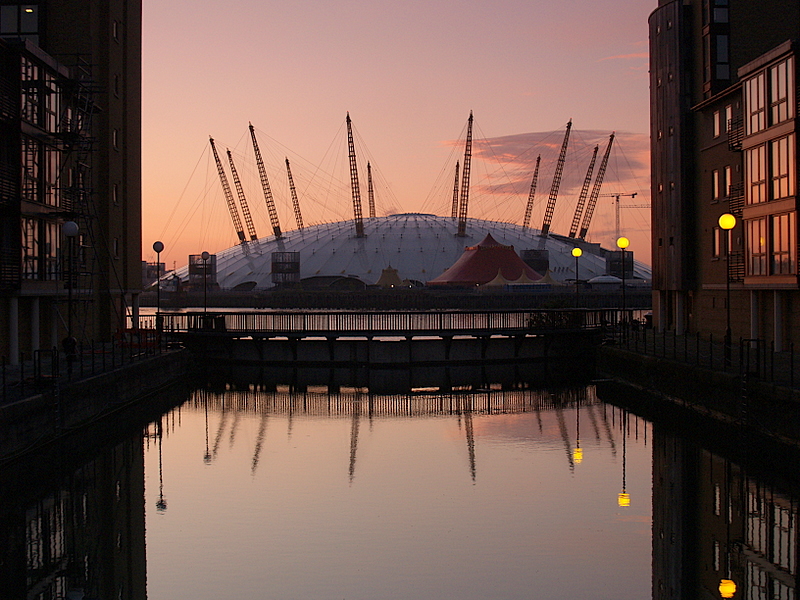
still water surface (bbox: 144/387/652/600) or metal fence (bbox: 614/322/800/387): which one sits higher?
metal fence (bbox: 614/322/800/387)

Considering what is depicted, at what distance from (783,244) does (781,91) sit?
20.6 feet

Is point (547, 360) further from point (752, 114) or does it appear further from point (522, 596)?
point (522, 596)

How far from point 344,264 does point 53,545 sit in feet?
471

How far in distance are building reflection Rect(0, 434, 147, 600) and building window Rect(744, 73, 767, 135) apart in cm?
2929

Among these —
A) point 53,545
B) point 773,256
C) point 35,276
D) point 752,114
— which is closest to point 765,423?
point 773,256

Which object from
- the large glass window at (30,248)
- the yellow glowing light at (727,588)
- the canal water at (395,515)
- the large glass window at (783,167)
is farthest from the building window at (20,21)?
the yellow glowing light at (727,588)

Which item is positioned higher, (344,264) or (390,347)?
(344,264)

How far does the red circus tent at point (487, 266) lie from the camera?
460 ft

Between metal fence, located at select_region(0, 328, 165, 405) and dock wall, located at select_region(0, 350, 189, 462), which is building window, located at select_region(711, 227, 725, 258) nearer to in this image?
dock wall, located at select_region(0, 350, 189, 462)

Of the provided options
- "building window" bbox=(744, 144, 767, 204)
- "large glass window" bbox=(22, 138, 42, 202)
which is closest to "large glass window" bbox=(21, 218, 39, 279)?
"large glass window" bbox=(22, 138, 42, 202)

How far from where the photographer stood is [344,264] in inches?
6447

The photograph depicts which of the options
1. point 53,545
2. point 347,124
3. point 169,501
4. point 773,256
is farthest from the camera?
point 347,124

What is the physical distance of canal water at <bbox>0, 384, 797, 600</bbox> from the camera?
1805 cm

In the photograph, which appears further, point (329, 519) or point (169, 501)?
point (169, 501)
